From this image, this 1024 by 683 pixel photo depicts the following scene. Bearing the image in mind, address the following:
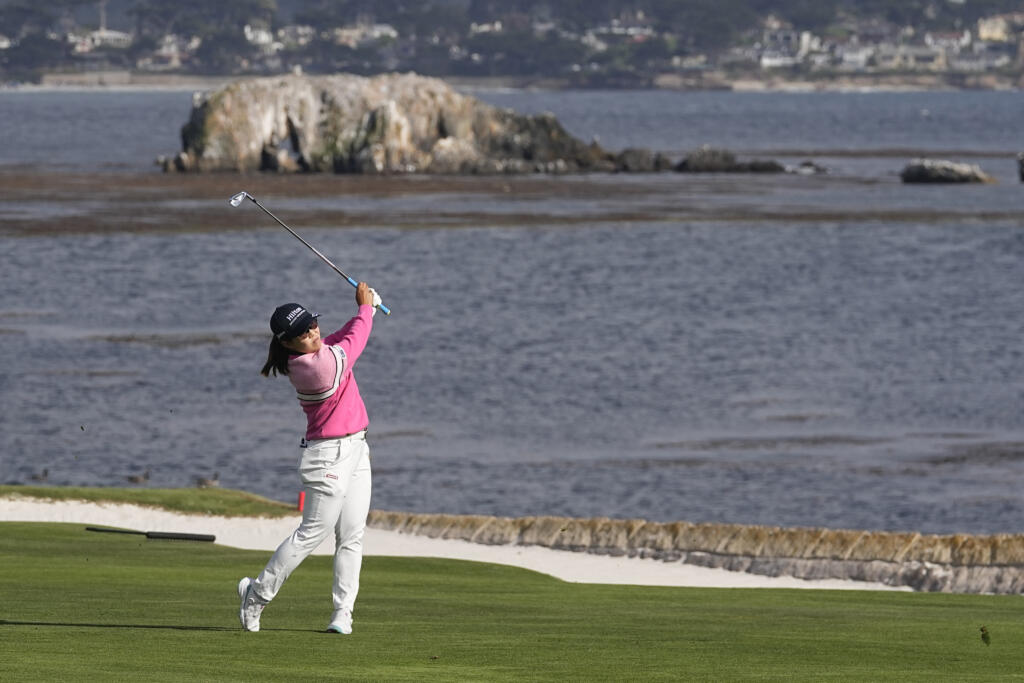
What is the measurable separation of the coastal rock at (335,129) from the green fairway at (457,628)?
109m

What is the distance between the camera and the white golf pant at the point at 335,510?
38.3ft

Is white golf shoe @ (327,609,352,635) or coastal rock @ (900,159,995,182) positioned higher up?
white golf shoe @ (327,609,352,635)

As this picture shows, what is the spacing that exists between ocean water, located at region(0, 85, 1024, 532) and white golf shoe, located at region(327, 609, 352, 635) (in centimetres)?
1778

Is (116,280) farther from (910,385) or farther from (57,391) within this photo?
(910,385)

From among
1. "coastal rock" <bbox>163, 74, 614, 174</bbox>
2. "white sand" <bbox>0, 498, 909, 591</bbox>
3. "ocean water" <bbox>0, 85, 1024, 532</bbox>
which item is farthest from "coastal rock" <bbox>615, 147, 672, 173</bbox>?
"white sand" <bbox>0, 498, 909, 591</bbox>

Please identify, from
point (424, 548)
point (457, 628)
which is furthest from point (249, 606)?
point (424, 548)

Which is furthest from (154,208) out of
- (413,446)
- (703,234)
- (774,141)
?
(774,141)

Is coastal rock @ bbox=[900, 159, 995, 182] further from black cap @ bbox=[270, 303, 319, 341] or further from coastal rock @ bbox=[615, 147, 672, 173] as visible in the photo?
black cap @ bbox=[270, 303, 319, 341]

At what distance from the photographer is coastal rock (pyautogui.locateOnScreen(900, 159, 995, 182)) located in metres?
123

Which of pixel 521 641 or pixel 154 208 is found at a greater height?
pixel 521 641

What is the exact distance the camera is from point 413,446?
3547 centimetres

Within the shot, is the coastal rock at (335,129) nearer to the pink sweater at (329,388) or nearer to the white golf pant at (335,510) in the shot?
the white golf pant at (335,510)

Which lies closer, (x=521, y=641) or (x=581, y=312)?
(x=521, y=641)

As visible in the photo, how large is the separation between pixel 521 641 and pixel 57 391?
97.3 feet
